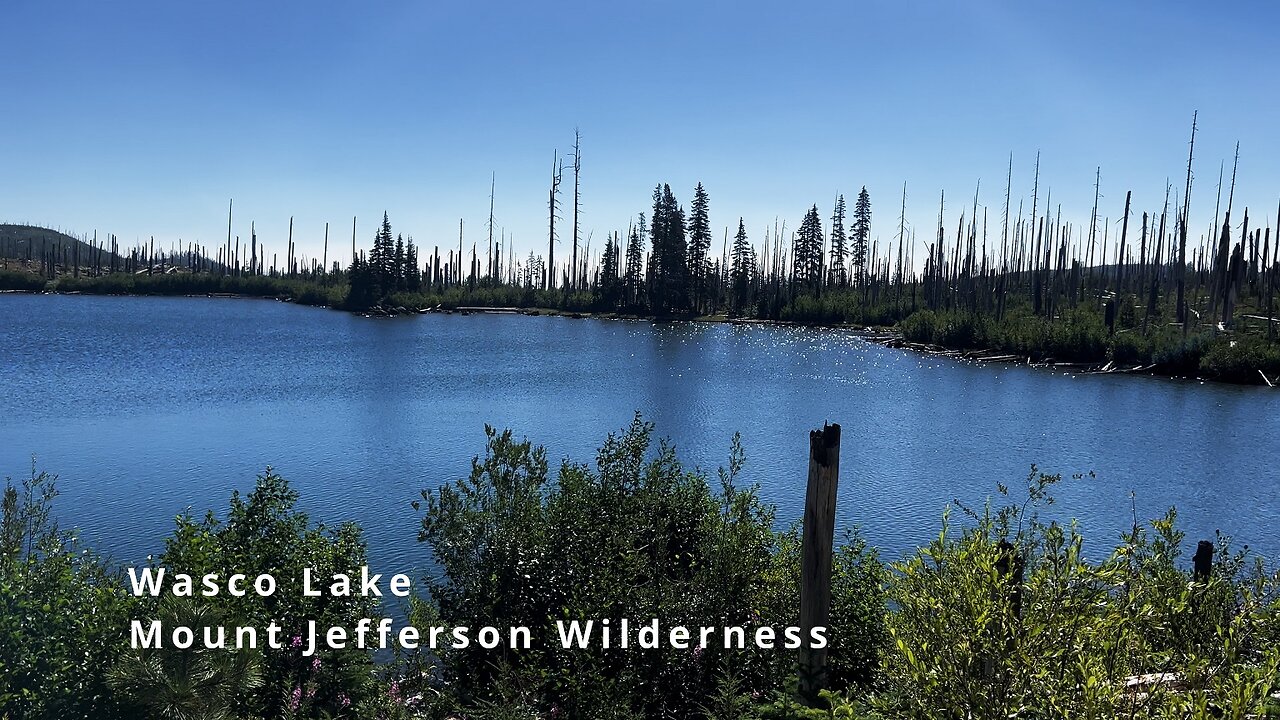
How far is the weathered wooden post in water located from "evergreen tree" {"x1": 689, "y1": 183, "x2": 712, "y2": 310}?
92.1m

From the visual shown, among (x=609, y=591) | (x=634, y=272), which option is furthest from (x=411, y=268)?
(x=609, y=591)

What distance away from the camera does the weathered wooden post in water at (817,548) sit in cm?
668

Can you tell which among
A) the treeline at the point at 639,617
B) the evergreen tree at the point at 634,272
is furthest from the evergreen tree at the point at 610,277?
the treeline at the point at 639,617

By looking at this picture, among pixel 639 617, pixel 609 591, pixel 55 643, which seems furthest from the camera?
pixel 609 591

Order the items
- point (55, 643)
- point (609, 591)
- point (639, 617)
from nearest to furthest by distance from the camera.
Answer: point (55, 643), point (639, 617), point (609, 591)

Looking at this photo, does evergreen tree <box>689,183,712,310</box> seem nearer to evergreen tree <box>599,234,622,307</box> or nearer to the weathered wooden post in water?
evergreen tree <box>599,234,622,307</box>

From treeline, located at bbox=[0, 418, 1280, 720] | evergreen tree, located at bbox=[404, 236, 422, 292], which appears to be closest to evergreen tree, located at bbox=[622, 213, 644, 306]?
evergreen tree, located at bbox=[404, 236, 422, 292]

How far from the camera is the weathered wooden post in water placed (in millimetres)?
6680

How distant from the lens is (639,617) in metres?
8.32

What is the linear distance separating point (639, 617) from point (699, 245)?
91812 mm

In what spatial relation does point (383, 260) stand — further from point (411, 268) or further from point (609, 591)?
point (609, 591)

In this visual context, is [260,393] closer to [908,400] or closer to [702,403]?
[702,403]

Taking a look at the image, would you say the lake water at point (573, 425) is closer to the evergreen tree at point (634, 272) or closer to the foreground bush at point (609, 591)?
the foreground bush at point (609, 591)

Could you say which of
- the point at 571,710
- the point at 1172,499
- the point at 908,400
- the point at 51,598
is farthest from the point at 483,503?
the point at 908,400
